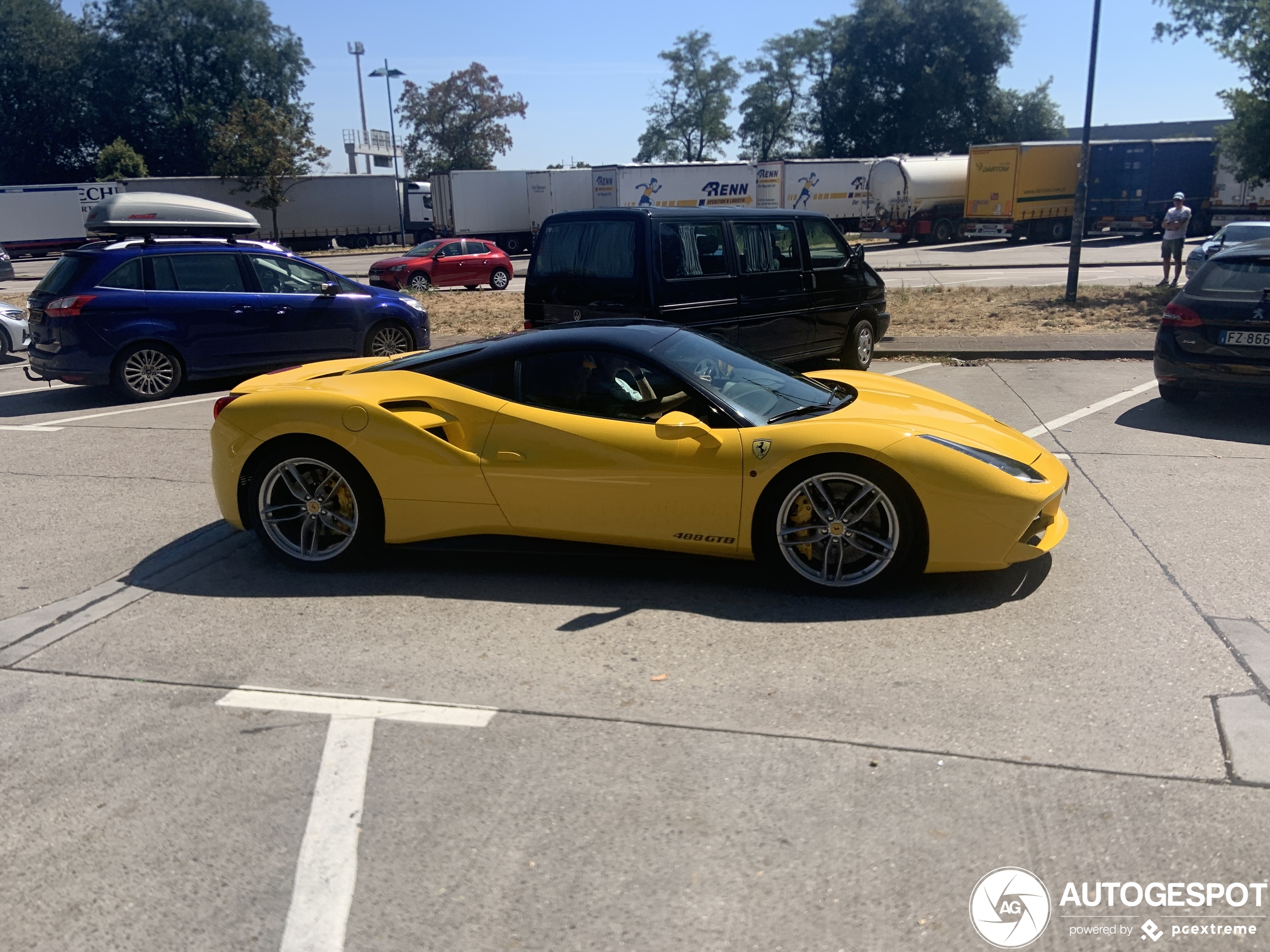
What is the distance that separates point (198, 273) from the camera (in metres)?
11.0

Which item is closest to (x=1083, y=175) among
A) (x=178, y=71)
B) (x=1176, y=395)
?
(x=1176, y=395)

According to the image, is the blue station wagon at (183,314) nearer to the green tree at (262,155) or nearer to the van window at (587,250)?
the van window at (587,250)

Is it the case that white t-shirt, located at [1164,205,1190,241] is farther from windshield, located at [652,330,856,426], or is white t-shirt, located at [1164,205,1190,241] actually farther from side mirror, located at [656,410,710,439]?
side mirror, located at [656,410,710,439]

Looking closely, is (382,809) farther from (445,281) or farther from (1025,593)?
(445,281)

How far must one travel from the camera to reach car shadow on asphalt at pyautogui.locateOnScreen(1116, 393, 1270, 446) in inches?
332

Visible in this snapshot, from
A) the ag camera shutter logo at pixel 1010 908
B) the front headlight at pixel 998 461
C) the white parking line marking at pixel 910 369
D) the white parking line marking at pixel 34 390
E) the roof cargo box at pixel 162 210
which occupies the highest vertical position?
the roof cargo box at pixel 162 210

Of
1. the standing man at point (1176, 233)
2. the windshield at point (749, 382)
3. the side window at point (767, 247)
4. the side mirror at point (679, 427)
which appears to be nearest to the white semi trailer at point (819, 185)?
the standing man at point (1176, 233)

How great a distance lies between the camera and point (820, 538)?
190 inches

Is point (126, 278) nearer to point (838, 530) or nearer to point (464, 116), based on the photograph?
point (838, 530)

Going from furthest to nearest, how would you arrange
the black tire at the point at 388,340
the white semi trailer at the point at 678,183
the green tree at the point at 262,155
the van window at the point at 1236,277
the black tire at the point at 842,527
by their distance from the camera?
the green tree at the point at 262,155 < the white semi trailer at the point at 678,183 < the black tire at the point at 388,340 < the van window at the point at 1236,277 < the black tire at the point at 842,527

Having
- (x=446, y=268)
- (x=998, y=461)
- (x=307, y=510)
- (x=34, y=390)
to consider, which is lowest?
(x=34, y=390)

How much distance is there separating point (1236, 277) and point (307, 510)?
782 centimetres

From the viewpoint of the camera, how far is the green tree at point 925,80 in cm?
6800

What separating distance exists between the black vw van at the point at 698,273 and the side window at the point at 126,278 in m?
4.26
